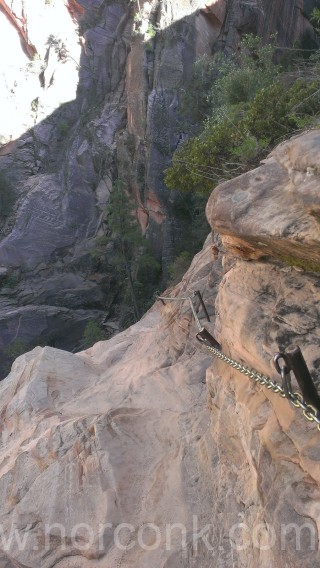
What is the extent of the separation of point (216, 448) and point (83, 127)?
3077 centimetres

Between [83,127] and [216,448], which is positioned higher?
[83,127]

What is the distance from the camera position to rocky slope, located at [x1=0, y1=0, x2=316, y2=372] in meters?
25.2

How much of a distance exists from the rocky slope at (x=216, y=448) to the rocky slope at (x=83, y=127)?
19.7 metres

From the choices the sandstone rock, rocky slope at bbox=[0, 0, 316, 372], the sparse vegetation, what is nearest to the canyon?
the sandstone rock

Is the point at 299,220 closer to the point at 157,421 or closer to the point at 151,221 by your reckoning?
the point at 157,421

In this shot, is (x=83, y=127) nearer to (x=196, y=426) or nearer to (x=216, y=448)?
(x=196, y=426)

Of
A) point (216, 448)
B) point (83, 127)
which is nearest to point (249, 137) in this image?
point (216, 448)

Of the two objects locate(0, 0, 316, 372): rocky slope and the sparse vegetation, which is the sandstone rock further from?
locate(0, 0, 316, 372): rocky slope

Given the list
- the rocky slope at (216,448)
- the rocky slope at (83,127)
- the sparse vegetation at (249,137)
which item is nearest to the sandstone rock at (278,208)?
the rocky slope at (216,448)

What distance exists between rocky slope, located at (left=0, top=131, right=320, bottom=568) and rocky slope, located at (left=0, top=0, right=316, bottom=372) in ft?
64.7

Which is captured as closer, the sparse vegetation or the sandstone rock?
the sandstone rock

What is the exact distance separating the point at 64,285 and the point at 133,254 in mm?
6866

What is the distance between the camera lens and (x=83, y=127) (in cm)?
3166

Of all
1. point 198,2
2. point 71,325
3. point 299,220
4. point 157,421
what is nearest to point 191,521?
point 157,421
